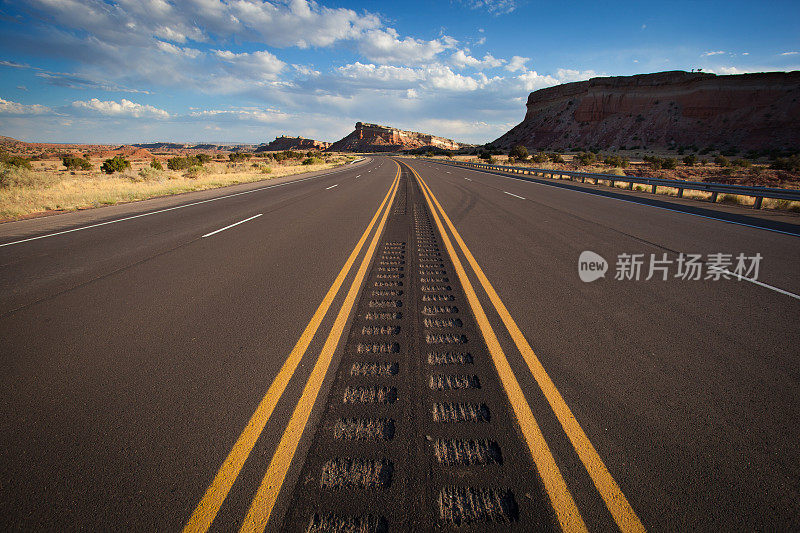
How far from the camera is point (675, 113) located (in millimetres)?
66812

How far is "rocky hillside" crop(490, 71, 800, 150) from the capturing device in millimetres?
55375

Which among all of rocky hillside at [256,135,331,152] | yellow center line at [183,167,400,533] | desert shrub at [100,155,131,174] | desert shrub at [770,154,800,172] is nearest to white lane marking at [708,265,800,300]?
yellow center line at [183,167,400,533]

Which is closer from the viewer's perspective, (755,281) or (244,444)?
(244,444)

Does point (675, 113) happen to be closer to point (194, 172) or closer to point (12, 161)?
point (194, 172)

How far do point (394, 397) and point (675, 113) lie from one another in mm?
88268

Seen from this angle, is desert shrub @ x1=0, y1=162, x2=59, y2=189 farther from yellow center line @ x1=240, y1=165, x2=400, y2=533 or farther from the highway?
yellow center line @ x1=240, y1=165, x2=400, y2=533

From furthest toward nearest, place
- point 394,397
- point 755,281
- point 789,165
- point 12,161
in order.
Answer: point 789,165 → point 12,161 → point 755,281 → point 394,397

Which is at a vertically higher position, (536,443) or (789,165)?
(789,165)

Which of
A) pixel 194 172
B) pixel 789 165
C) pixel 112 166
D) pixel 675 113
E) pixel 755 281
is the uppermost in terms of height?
pixel 675 113

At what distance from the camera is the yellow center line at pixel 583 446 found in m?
1.88

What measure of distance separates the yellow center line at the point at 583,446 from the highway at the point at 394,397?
1 centimetres

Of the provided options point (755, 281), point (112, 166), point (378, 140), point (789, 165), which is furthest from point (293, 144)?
point (755, 281)

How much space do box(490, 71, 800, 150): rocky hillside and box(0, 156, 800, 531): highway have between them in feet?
227

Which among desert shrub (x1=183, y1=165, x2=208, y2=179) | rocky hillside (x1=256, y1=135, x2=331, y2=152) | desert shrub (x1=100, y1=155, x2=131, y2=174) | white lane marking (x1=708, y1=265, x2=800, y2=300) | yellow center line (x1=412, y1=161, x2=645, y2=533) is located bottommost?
yellow center line (x1=412, y1=161, x2=645, y2=533)
